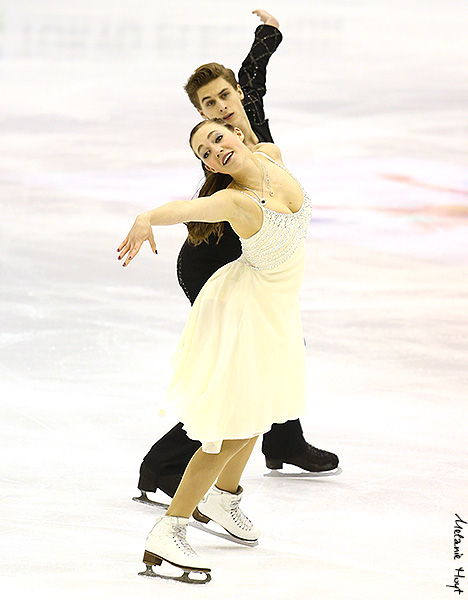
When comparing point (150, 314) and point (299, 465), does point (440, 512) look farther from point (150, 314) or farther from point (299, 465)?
point (150, 314)

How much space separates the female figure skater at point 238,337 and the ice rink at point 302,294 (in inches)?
11.8

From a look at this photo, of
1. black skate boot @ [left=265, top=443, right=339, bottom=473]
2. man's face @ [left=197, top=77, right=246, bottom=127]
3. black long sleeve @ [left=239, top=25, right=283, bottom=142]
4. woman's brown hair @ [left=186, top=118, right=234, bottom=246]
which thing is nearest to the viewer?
woman's brown hair @ [left=186, top=118, right=234, bottom=246]

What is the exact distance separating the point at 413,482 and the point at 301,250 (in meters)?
1.17

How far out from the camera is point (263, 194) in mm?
2604

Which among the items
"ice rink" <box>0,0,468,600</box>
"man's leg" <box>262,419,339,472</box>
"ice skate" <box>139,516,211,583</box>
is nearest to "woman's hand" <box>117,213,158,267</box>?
"ice skate" <box>139,516,211,583</box>

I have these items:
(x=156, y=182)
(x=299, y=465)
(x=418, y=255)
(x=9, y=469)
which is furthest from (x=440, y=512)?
(x=156, y=182)

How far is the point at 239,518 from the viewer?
2879 millimetres

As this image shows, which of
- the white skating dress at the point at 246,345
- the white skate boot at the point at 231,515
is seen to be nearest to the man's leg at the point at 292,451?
the white skate boot at the point at 231,515

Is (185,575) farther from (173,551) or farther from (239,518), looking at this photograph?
(239,518)

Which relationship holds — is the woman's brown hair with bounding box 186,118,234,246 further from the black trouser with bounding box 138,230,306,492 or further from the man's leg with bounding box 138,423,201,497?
the man's leg with bounding box 138,423,201,497

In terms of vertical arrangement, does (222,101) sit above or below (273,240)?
above

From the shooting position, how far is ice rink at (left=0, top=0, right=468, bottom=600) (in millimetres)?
2844

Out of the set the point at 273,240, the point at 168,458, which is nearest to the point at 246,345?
the point at 273,240

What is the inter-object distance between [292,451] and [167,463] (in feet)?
Answer: 1.88
